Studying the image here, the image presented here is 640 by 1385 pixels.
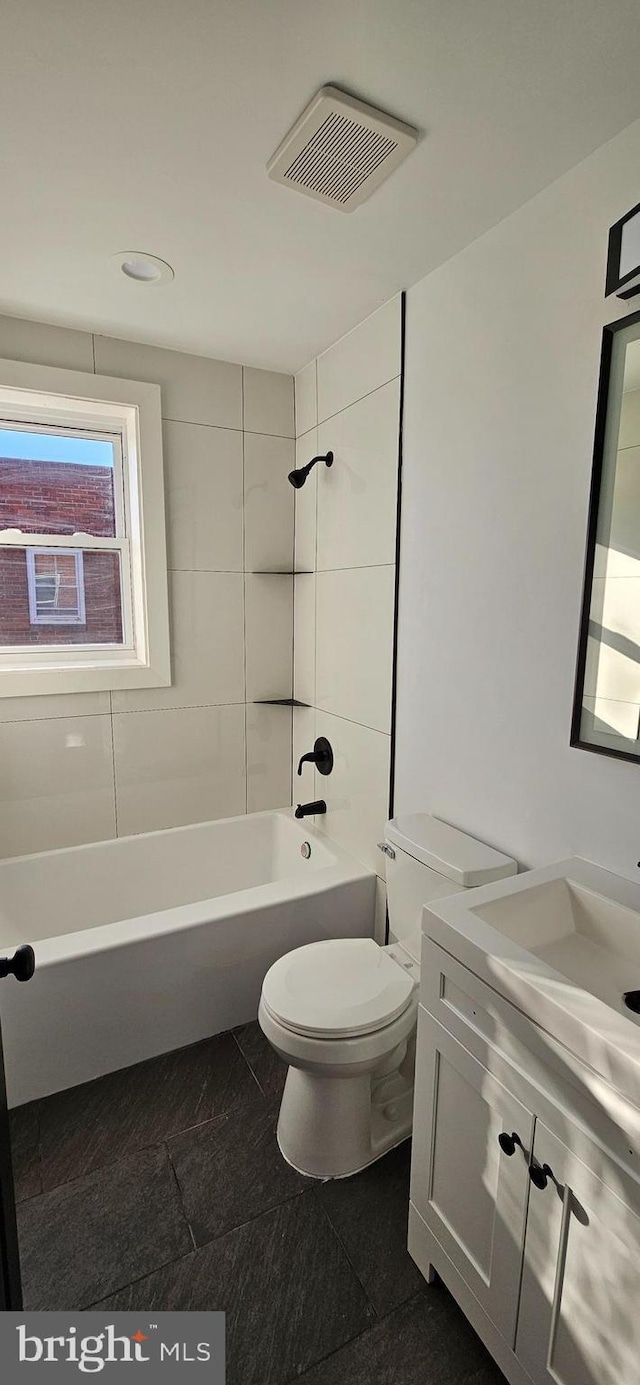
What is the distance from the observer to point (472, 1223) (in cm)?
113

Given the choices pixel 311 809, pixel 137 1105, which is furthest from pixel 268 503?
pixel 137 1105

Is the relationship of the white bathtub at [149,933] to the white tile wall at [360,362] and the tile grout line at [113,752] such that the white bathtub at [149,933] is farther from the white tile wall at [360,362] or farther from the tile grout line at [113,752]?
the white tile wall at [360,362]

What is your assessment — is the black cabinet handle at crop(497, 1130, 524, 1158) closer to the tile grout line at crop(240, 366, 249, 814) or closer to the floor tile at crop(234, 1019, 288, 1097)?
the floor tile at crop(234, 1019, 288, 1097)

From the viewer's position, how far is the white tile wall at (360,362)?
1.96 metres

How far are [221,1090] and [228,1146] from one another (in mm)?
194

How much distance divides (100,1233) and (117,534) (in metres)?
2.21

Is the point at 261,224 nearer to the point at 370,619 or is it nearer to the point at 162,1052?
the point at 370,619

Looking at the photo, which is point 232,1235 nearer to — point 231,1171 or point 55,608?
point 231,1171

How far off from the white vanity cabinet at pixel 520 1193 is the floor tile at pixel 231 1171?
15.7 inches

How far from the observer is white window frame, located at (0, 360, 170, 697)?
2.23 metres

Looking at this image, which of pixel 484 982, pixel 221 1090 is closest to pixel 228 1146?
pixel 221 1090

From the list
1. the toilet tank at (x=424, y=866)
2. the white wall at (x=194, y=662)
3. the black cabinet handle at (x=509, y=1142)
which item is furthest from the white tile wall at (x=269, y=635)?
the black cabinet handle at (x=509, y=1142)

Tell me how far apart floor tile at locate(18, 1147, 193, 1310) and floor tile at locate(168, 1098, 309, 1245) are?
0.04m

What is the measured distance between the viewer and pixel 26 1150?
5.41 ft
